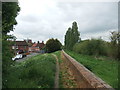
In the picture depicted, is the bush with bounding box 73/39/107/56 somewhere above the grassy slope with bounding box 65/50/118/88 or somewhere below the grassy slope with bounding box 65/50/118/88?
above

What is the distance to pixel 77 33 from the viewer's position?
177 feet

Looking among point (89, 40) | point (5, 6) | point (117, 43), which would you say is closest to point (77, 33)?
point (89, 40)

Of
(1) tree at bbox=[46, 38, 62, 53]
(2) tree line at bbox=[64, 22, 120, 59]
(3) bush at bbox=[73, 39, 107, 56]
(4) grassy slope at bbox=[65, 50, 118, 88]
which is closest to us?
(4) grassy slope at bbox=[65, 50, 118, 88]

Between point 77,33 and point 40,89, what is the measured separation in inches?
1906

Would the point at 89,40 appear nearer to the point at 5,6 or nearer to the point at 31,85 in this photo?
the point at 5,6

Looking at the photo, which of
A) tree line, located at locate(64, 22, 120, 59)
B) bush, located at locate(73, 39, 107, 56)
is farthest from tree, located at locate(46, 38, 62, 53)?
bush, located at locate(73, 39, 107, 56)

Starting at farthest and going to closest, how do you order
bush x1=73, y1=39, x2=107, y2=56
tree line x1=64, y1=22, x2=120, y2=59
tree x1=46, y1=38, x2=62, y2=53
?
tree x1=46, y1=38, x2=62, y2=53 → bush x1=73, y1=39, x2=107, y2=56 → tree line x1=64, y1=22, x2=120, y2=59

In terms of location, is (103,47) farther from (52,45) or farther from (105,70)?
(52,45)

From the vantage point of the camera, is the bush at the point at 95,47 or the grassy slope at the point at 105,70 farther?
the bush at the point at 95,47

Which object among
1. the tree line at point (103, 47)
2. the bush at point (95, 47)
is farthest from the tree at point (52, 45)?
the bush at point (95, 47)

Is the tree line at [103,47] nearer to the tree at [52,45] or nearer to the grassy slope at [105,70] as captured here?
the grassy slope at [105,70]

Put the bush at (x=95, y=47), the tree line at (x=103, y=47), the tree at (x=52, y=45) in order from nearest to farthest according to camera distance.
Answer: the tree line at (x=103, y=47), the bush at (x=95, y=47), the tree at (x=52, y=45)

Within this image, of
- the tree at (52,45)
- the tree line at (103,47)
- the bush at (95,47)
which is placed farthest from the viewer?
the tree at (52,45)

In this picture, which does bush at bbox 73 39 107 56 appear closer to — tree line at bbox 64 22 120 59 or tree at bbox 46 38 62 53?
tree line at bbox 64 22 120 59
